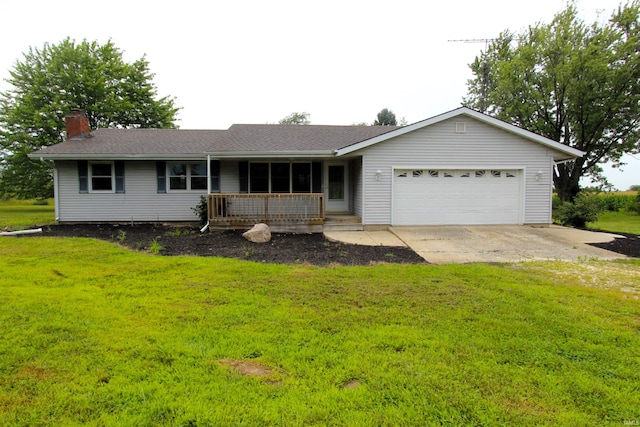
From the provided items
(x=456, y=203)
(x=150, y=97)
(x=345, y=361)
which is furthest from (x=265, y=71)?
(x=345, y=361)

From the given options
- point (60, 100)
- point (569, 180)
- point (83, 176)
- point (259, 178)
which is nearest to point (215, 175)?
point (259, 178)

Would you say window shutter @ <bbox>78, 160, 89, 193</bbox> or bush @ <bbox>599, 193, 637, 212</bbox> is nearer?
window shutter @ <bbox>78, 160, 89, 193</bbox>

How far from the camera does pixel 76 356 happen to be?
288cm

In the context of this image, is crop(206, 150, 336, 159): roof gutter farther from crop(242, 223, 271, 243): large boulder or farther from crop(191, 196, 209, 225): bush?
crop(242, 223, 271, 243): large boulder

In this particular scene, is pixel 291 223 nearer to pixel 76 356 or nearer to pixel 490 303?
pixel 490 303

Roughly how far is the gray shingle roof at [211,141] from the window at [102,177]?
687mm

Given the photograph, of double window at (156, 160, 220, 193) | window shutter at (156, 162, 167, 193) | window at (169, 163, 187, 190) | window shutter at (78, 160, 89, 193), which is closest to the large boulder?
double window at (156, 160, 220, 193)

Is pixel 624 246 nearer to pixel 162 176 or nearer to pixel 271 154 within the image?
pixel 271 154

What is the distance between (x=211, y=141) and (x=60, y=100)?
16629mm

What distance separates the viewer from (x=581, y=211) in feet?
40.4

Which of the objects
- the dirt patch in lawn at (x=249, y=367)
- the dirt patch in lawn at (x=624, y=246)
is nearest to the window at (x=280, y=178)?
the dirt patch in lawn at (x=624, y=246)

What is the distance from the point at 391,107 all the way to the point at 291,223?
118ft

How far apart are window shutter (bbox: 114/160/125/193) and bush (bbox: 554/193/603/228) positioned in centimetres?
1704

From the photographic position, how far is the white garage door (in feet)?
37.1
